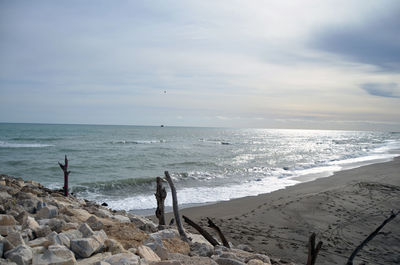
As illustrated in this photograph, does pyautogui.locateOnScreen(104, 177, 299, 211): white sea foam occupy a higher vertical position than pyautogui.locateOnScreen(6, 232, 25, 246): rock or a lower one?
lower

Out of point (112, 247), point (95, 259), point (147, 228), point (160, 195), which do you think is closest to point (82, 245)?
point (95, 259)

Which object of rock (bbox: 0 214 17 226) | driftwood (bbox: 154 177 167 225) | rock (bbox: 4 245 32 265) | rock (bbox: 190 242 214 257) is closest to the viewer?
rock (bbox: 4 245 32 265)

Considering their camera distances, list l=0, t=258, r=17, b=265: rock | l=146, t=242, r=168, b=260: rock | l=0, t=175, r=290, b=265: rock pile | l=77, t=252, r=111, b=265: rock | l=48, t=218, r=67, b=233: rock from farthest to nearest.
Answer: l=48, t=218, r=67, b=233: rock < l=146, t=242, r=168, b=260: rock < l=77, t=252, r=111, b=265: rock < l=0, t=175, r=290, b=265: rock pile < l=0, t=258, r=17, b=265: rock

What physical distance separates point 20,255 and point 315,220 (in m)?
8.58

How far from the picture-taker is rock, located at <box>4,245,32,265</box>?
2896 mm

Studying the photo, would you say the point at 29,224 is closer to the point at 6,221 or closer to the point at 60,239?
the point at 6,221

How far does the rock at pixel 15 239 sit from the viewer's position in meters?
3.21

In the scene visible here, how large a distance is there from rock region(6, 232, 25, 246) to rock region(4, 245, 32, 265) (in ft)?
0.63

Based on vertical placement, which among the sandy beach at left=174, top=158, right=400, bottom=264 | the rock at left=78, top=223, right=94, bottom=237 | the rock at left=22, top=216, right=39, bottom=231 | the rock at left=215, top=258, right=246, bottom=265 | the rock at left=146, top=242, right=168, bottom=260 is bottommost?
the sandy beach at left=174, top=158, right=400, bottom=264

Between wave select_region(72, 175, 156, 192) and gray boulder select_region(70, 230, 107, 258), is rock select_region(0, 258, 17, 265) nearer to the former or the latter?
gray boulder select_region(70, 230, 107, 258)

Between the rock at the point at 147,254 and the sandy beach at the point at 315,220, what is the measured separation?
402cm

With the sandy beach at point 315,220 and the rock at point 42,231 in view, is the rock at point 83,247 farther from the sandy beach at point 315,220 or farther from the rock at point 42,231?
the sandy beach at point 315,220

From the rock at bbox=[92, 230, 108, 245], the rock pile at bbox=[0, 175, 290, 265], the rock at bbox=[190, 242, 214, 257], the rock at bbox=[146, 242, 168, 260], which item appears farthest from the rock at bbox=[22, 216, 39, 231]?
the rock at bbox=[190, 242, 214, 257]

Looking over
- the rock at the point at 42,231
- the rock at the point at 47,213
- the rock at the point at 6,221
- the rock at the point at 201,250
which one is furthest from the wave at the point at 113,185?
the rock at the point at 42,231
